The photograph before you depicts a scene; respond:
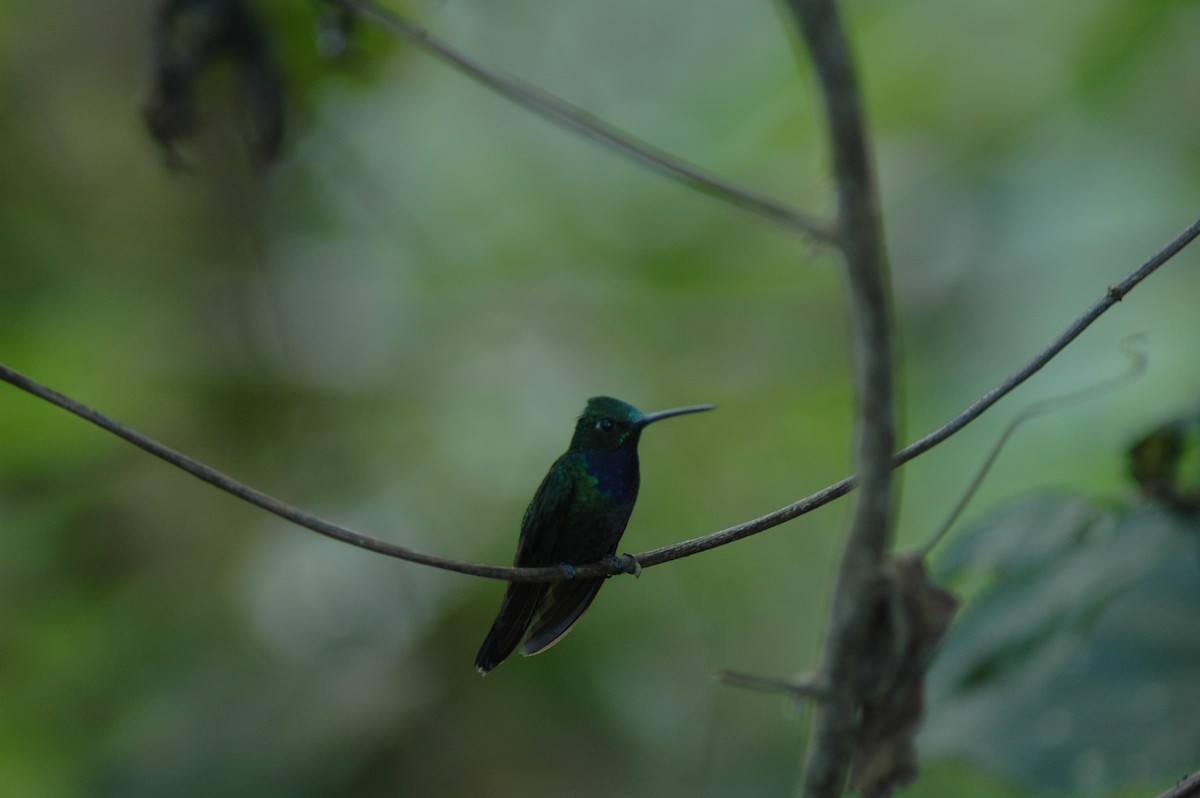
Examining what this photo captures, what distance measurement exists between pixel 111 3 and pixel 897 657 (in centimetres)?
524

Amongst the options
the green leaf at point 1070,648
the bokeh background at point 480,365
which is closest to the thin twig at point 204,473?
the green leaf at point 1070,648

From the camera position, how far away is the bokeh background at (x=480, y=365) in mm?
4957

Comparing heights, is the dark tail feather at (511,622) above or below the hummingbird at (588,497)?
below

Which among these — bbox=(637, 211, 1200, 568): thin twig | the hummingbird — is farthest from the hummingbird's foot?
bbox=(637, 211, 1200, 568): thin twig

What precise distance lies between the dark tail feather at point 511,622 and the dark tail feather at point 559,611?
5 centimetres

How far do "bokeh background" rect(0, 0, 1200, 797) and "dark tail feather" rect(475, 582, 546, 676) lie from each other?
86.9 inches

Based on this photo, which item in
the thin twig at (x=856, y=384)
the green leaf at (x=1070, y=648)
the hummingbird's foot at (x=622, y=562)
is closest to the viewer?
the thin twig at (x=856, y=384)

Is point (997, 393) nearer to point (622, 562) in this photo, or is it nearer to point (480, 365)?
point (622, 562)

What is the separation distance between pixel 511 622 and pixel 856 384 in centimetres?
153

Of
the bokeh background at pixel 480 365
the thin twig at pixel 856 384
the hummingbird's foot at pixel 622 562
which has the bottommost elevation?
the thin twig at pixel 856 384

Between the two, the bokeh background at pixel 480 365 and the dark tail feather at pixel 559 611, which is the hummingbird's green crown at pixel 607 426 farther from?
the bokeh background at pixel 480 365

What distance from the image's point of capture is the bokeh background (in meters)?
4.96

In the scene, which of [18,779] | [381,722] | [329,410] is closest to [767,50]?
[329,410]

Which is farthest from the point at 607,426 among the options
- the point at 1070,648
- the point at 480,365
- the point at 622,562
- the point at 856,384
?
the point at 480,365
